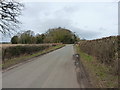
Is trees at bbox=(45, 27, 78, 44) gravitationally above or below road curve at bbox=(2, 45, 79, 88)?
above

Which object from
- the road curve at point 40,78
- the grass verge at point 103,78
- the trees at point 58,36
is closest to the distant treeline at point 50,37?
the trees at point 58,36

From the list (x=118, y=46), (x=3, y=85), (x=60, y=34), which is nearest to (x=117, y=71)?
(x=118, y=46)

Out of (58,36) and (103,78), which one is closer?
(103,78)

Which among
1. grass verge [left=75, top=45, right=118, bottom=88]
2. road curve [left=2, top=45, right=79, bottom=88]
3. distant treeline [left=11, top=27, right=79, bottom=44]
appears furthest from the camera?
distant treeline [left=11, top=27, right=79, bottom=44]

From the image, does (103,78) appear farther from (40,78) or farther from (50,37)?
(50,37)

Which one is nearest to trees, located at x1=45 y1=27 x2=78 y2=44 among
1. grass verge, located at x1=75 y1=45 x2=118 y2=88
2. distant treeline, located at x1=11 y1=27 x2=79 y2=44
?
distant treeline, located at x1=11 y1=27 x2=79 y2=44

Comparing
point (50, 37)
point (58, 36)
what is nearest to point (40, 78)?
point (50, 37)

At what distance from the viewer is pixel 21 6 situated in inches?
1019

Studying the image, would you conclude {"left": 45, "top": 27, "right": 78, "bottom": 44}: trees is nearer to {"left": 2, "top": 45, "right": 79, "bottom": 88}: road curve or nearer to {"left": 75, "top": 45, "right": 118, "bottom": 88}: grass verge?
{"left": 2, "top": 45, "right": 79, "bottom": 88}: road curve

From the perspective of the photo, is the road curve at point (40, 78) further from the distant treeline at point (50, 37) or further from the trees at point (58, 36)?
the trees at point (58, 36)

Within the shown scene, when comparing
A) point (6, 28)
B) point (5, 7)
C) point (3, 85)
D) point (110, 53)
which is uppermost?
point (5, 7)

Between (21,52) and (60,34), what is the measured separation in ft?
281

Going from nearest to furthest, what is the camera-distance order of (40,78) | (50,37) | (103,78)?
(103,78) < (40,78) < (50,37)

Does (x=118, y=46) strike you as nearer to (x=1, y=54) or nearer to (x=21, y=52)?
(x=1, y=54)
